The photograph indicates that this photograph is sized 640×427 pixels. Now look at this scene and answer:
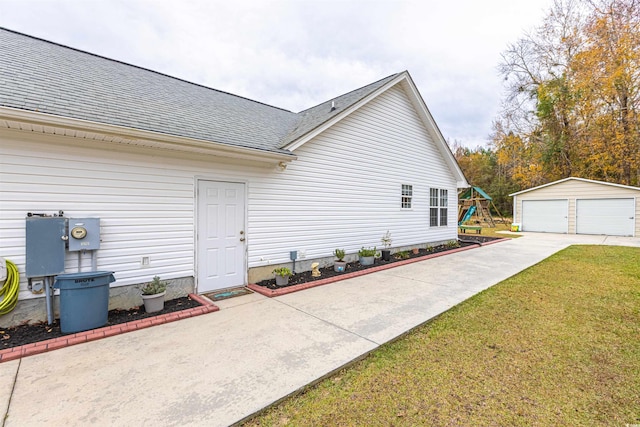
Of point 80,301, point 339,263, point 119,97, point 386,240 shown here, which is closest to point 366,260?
point 339,263

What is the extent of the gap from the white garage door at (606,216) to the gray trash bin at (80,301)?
69.9 ft

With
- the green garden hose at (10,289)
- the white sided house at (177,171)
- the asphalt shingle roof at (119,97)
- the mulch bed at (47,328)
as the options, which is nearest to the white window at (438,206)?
the white sided house at (177,171)

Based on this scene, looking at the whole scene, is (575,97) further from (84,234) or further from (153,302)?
(84,234)

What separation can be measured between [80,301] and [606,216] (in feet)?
71.4

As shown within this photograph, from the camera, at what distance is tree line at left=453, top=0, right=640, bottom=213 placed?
53.7 ft

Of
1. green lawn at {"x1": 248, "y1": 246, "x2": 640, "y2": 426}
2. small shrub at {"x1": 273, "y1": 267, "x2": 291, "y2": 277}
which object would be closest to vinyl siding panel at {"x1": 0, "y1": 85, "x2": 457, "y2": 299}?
small shrub at {"x1": 273, "y1": 267, "x2": 291, "y2": 277}

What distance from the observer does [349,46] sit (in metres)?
11.8

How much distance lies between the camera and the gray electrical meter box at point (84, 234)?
3.84 m

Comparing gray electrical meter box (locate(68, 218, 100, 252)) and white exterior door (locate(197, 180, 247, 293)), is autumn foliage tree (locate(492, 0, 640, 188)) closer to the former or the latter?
white exterior door (locate(197, 180, 247, 293))

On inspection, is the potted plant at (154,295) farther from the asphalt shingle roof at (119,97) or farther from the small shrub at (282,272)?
the asphalt shingle roof at (119,97)

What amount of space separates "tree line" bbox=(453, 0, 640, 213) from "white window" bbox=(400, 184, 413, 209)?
16715mm

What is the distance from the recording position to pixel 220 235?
5367 millimetres

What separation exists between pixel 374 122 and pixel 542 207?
49.7 feet

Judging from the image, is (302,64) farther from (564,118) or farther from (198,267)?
(564,118)
